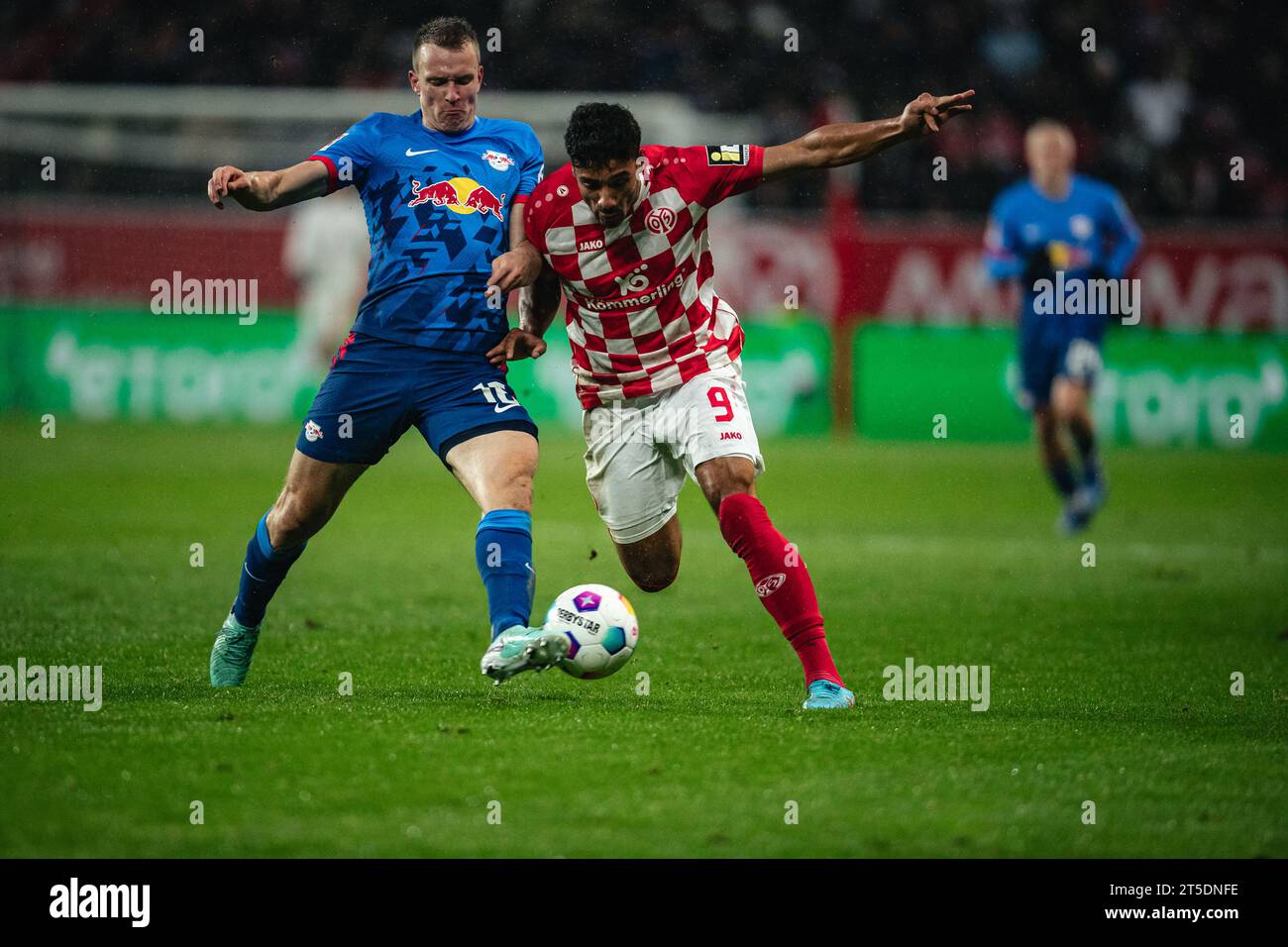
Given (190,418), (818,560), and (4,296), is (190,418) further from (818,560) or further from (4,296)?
(818,560)

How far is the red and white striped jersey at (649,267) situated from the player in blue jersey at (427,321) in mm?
190

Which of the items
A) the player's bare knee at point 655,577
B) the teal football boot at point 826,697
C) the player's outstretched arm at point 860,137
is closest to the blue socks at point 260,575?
the player's bare knee at point 655,577

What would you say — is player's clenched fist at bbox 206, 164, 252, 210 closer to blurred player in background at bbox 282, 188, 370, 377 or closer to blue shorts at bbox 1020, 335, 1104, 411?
blue shorts at bbox 1020, 335, 1104, 411

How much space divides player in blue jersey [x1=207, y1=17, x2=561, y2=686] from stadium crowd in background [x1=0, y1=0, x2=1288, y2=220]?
43.7 ft

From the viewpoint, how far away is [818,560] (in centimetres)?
1009

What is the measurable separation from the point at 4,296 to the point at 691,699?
14176mm

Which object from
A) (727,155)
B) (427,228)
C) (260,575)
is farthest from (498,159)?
(260,575)

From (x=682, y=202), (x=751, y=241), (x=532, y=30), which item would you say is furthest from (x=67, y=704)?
(x=532, y=30)

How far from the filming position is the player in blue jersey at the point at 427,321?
5.68m

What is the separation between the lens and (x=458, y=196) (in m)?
5.84

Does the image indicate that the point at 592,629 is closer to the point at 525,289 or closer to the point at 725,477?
the point at 725,477

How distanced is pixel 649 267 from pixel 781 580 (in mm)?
1202

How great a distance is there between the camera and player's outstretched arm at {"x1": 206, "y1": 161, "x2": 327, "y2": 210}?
5.34m

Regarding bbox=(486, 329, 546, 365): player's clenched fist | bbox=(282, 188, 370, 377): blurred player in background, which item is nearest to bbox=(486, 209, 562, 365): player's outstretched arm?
bbox=(486, 329, 546, 365): player's clenched fist
